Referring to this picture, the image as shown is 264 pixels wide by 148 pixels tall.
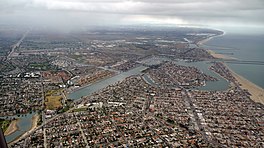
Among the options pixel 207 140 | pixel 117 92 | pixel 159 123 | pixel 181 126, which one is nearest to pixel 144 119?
pixel 159 123

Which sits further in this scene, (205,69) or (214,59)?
(214,59)

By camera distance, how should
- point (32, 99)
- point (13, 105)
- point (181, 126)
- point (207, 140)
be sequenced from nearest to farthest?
point (207, 140), point (181, 126), point (13, 105), point (32, 99)

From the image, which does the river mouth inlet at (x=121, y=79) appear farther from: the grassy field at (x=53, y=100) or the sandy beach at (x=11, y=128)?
the sandy beach at (x=11, y=128)

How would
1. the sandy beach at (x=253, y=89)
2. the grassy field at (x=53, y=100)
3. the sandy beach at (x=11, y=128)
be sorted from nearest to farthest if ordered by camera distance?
the sandy beach at (x=11, y=128) → the grassy field at (x=53, y=100) → the sandy beach at (x=253, y=89)

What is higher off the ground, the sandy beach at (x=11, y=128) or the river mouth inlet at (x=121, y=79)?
the river mouth inlet at (x=121, y=79)

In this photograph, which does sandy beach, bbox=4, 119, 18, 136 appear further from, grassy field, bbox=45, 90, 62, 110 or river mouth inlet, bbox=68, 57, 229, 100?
river mouth inlet, bbox=68, 57, 229, 100

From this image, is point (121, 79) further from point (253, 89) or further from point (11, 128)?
point (11, 128)

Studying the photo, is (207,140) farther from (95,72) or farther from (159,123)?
(95,72)

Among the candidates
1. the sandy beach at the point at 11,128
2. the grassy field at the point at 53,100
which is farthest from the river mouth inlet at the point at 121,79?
the sandy beach at the point at 11,128

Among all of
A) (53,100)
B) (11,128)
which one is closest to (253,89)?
(53,100)
